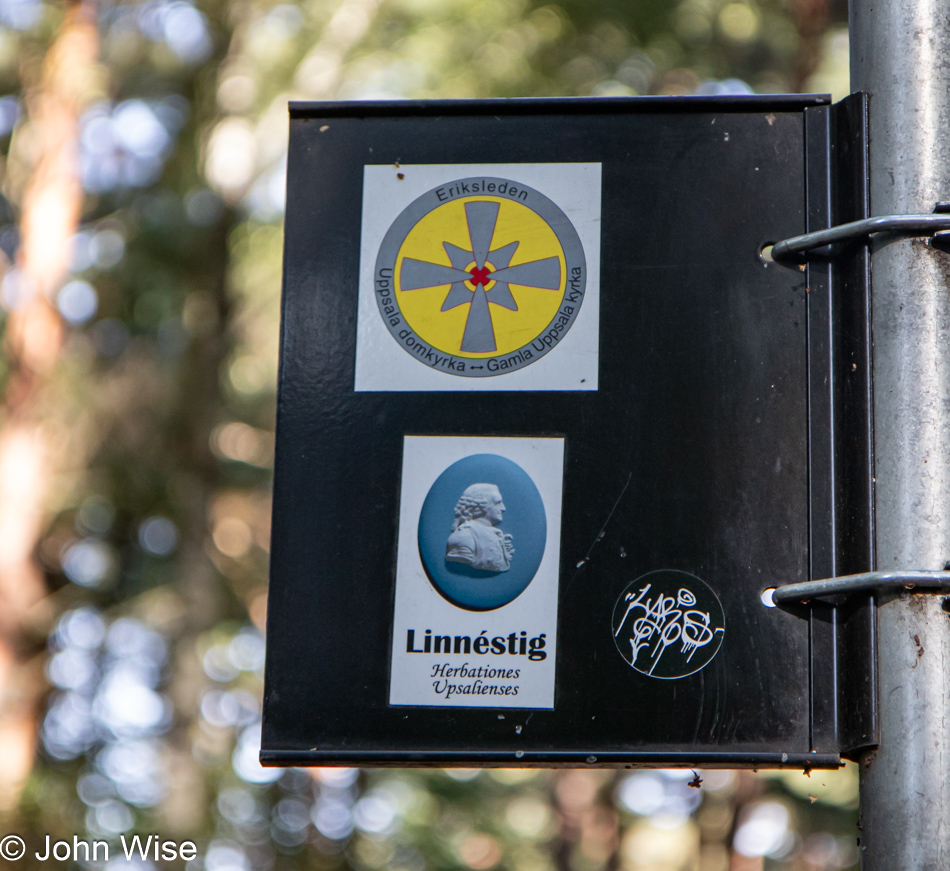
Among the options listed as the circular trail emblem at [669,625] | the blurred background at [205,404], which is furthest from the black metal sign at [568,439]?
the blurred background at [205,404]

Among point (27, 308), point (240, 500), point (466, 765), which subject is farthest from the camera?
point (240, 500)

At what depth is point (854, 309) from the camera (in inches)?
69.1

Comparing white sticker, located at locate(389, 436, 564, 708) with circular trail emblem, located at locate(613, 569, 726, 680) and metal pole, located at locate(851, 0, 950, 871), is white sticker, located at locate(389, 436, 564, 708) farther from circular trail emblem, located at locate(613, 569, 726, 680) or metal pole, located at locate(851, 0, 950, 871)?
metal pole, located at locate(851, 0, 950, 871)

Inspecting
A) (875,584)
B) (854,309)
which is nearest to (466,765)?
(875,584)

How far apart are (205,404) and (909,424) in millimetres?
11331

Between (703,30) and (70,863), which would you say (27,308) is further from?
(703,30)

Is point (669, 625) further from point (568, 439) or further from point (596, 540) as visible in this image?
point (568, 439)

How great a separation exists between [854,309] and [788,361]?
0.43ft

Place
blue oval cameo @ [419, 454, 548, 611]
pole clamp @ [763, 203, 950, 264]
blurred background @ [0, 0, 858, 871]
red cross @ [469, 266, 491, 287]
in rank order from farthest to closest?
1. blurred background @ [0, 0, 858, 871]
2. red cross @ [469, 266, 491, 287]
3. blue oval cameo @ [419, 454, 548, 611]
4. pole clamp @ [763, 203, 950, 264]

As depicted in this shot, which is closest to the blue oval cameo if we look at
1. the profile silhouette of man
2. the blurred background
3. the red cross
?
the profile silhouette of man

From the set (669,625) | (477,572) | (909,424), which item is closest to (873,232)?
(909,424)

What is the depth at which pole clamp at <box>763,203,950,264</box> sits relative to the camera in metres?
1.67

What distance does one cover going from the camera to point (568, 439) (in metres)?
1.82

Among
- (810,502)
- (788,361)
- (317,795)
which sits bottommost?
(317,795)
